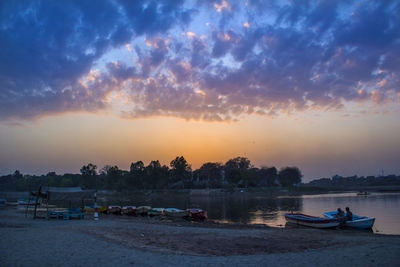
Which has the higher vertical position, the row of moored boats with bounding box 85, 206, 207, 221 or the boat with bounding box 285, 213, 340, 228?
the boat with bounding box 285, 213, 340, 228

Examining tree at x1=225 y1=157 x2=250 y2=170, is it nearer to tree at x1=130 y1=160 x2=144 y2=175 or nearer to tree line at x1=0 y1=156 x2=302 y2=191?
tree line at x1=0 y1=156 x2=302 y2=191

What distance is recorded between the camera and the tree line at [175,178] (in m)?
150

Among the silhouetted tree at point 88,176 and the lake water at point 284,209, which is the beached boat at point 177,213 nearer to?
the lake water at point 284,209

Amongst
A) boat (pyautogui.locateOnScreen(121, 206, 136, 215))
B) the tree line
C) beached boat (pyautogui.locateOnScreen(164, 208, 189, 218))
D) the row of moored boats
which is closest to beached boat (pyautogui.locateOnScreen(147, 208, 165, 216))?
the row of moored boats

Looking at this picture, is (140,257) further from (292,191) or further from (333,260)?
(292,191)

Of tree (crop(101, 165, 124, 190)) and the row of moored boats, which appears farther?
tree (crop(101, 165, 124, 190))

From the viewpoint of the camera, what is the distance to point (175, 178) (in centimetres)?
15325

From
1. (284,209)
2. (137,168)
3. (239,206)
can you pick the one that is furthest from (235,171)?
(284,209)

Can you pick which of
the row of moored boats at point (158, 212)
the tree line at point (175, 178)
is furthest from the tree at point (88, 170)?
the row of moored boats at point (158, 212)

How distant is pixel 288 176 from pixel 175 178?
2542 inches

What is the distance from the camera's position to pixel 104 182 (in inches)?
6521

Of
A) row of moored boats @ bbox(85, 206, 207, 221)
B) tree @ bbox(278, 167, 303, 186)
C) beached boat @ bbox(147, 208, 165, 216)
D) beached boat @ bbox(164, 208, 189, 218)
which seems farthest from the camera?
tree @ bbox(278, 167, 303, 186)

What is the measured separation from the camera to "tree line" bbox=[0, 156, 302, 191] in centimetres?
15025

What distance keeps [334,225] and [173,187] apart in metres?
129
